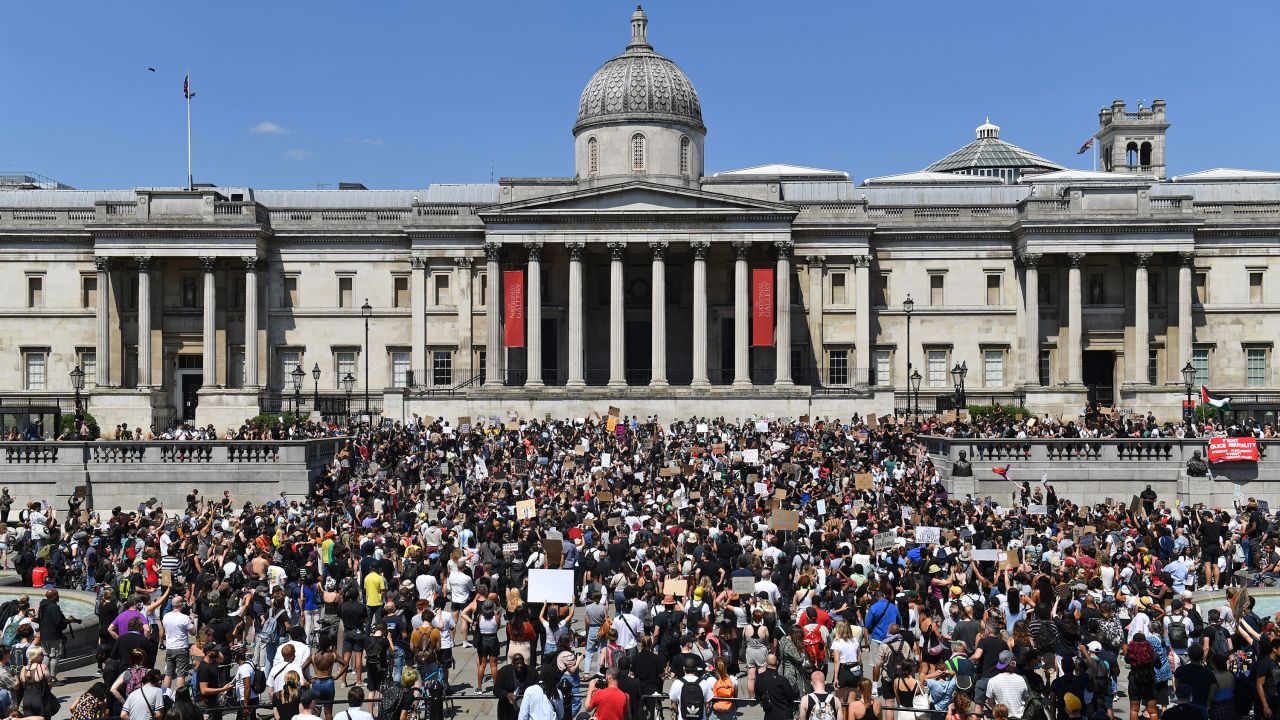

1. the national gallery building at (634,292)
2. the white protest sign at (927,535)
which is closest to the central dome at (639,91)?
the national gallery building at (634,292)

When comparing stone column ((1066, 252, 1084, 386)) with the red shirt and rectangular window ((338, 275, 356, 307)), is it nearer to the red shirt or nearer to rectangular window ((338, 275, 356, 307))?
rectangular window ((338, 275, 356, 307))

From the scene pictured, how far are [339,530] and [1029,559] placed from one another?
15.5m

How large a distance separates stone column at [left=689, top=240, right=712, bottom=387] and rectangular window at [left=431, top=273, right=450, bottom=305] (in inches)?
521

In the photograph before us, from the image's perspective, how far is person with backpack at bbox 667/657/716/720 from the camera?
15.5m

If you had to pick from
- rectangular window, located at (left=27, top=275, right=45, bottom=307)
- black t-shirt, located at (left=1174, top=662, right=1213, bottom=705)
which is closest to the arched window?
rectangular window, located at (left=27, top=275, right=45, bottom=307)

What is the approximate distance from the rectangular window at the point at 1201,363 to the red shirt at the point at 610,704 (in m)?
59.0

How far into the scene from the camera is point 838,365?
66.0m

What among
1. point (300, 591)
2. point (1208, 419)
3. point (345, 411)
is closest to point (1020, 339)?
point (1208, 419)

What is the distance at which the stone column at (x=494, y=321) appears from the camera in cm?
6238

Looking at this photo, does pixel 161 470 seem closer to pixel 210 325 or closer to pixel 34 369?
pixel 210 325

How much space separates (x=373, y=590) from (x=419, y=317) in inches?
1755

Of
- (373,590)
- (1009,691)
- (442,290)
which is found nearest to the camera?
(1009,691)

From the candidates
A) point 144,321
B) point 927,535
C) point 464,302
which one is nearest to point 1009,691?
point 927,535

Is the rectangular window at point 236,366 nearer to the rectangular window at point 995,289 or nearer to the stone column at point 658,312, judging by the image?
the stone column at point 658,312
